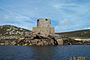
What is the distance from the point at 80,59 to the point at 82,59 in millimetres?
346

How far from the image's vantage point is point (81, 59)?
116ft

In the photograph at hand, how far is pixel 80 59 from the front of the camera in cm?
3553

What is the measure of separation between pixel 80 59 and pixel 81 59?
0.68ft

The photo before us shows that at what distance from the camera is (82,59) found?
3534 cm

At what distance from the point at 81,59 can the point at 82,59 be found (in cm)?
16
